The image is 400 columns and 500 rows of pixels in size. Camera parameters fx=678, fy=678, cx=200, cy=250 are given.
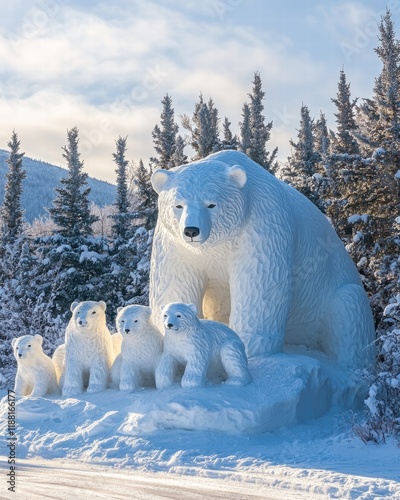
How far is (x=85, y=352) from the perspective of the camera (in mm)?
7188

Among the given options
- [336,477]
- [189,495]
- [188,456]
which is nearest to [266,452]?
[188,456]

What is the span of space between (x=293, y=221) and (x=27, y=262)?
34.2ft

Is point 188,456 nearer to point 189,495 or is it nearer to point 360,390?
point 189,495

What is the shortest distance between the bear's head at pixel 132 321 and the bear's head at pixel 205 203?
2.79 feet

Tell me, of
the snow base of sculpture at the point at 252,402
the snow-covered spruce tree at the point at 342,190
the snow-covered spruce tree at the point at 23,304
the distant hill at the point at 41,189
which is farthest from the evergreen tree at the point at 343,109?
the distant hill at the point at 41,189

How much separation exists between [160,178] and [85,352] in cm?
204

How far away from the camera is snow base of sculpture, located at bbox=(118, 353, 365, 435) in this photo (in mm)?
5820

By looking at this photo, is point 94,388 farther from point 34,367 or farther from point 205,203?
point 205,203

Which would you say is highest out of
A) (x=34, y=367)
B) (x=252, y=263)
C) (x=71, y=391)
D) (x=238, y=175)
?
(x=238, y=175)

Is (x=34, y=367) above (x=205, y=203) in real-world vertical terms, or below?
below

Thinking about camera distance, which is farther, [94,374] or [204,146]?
[204,146]

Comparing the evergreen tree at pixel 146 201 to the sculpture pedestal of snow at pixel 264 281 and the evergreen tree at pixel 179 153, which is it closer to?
the evergreen tree at pixel 179 153

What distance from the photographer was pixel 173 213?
7047 millimetres

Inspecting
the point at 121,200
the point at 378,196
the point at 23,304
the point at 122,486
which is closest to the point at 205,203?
the point at 122,486
